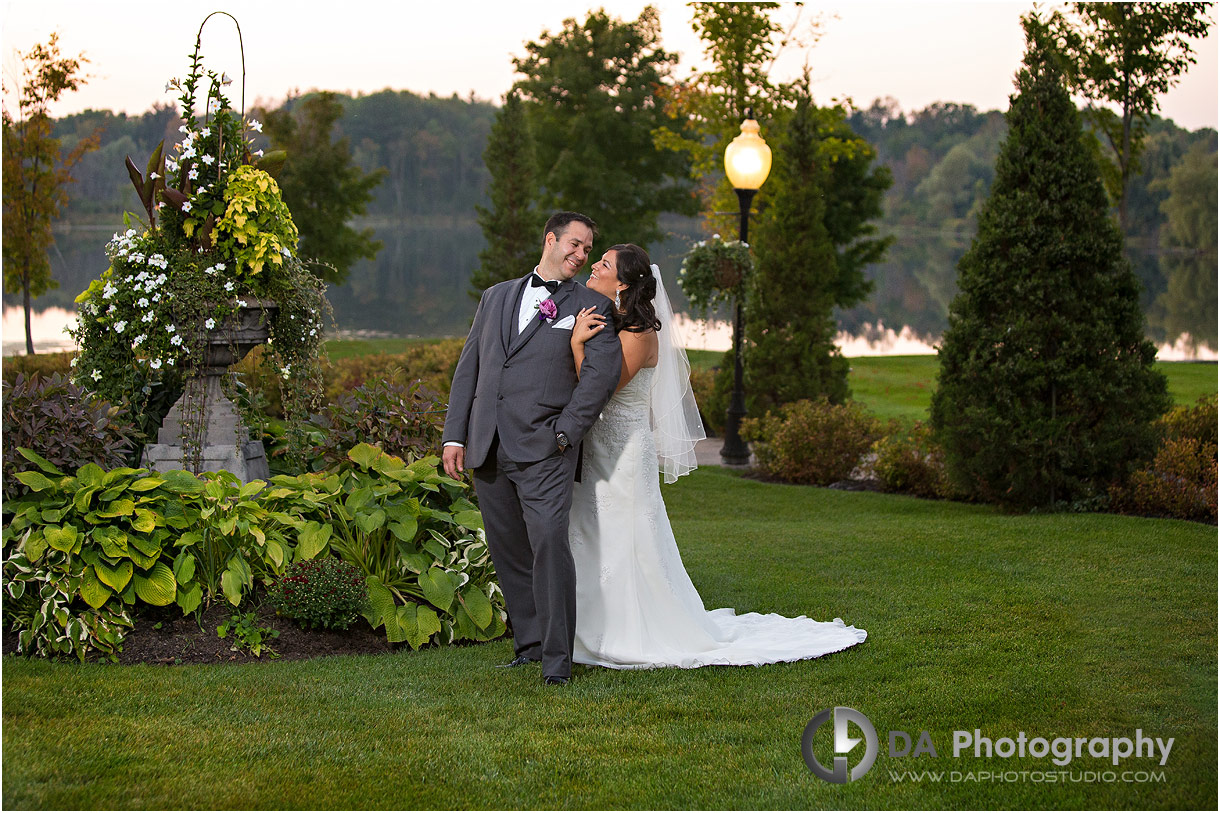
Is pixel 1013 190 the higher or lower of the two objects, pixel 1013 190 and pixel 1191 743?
the higher

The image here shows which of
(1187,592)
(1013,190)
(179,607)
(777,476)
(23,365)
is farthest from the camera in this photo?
(23,365)

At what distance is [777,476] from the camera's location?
37.2 ft

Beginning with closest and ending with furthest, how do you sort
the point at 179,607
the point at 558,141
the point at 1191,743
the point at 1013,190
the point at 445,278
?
1. the point at 1191,743
2. the point at 179,607
3. the point at 1013,190
4. the point at 558,141
5. the point at 445,278

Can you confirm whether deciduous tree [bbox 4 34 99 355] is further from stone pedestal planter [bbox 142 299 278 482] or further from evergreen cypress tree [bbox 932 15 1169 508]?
evergreen cypress tree [bbox 932 15 1169 508]

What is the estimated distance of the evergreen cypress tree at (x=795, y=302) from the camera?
1320 centimetres

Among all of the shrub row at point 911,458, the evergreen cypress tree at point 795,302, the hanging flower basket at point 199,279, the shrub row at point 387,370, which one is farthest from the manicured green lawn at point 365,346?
the hanging flower basket at point 199,279

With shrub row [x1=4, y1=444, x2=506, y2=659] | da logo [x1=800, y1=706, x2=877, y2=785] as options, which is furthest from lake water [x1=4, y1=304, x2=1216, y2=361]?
da logo [x1=800, y1=706, x2=877, y2=785]

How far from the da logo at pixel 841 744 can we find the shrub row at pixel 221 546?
1.99 meters

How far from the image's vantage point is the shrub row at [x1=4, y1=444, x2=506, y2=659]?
4742 millimetres

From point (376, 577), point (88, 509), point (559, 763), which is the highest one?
point (88, 509)

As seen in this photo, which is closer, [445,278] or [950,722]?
[950,722]

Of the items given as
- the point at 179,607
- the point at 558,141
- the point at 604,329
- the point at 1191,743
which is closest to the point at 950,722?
the point at 1191,743

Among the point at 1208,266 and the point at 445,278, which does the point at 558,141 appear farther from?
the point at 1208,266

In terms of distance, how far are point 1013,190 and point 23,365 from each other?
479 inches
